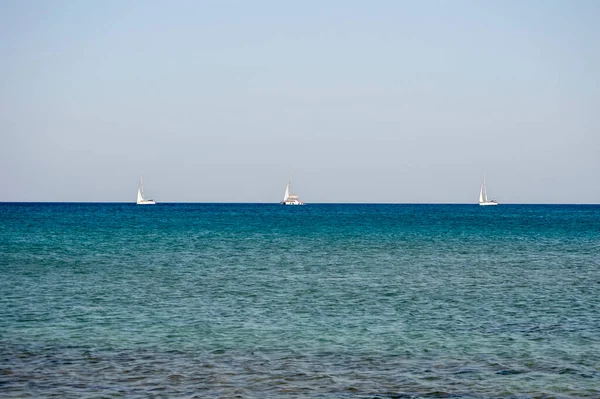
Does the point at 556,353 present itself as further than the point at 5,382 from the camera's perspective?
Yes

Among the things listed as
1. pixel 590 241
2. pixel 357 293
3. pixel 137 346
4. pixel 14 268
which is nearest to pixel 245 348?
pixel 137 346

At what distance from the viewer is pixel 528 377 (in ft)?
58.2

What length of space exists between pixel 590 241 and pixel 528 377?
6208 centimetres

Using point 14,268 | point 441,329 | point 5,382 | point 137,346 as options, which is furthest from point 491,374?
point 14,268

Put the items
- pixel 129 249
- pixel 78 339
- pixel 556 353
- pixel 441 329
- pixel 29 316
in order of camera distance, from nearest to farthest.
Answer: pixel 556 353, pixel 78 339, pixel 441 329, pixel 29 316, pixel 129 249

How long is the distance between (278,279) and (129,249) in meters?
24.6

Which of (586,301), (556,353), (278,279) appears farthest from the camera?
(278,279)

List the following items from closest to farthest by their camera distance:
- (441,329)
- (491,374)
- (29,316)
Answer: (491,374) → (441,329) → (29,316)

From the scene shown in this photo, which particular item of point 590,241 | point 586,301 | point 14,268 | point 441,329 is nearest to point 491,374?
point 441,329

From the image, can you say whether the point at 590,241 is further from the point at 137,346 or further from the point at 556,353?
the point at 137,346

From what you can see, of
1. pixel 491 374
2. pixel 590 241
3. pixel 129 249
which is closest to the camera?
pixel 491 374

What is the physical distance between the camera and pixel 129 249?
59906 mm

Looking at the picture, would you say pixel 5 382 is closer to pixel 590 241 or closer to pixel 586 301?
pixel 586 301

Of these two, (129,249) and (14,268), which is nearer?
(14,268)
